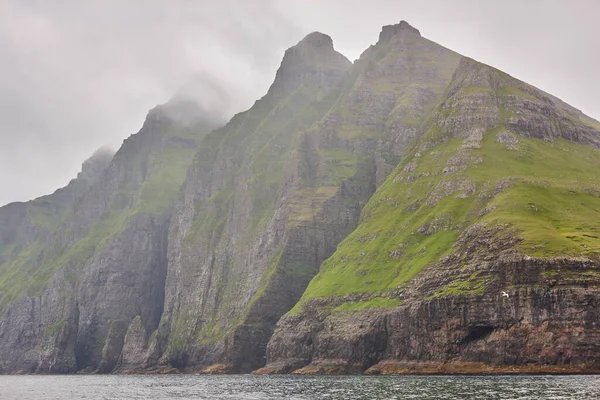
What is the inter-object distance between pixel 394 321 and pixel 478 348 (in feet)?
120

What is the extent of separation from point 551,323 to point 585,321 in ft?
24.6

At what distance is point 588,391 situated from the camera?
92.6 metres

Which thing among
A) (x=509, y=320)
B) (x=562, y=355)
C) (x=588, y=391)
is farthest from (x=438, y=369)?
(x=588, y=391)

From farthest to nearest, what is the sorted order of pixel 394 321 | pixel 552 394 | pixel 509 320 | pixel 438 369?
pixel 394 321 < pixel 438 369 < pixel 509 320 < pixel 552 394

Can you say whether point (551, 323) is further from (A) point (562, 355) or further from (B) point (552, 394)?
(B) point (552, 394)

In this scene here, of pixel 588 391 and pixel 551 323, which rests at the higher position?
pixel 551 323

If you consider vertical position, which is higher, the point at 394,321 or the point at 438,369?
the point at 394,321

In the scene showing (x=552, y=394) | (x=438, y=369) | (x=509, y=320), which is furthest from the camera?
(x=438, y=369)

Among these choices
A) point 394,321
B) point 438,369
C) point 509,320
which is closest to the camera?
point 509,320

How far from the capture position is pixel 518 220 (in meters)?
186

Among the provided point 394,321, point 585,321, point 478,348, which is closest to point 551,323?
point 585,321

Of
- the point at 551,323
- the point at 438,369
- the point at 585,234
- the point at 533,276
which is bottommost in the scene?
the point at 438,369

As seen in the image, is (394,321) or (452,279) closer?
(452,279)

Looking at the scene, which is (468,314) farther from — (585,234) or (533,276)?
(585,234)
